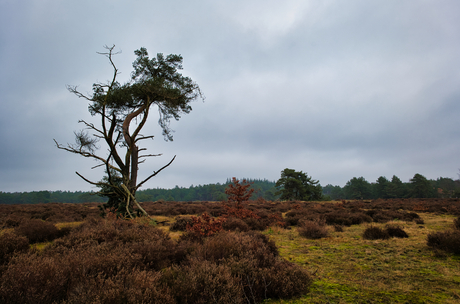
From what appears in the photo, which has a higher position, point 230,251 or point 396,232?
point 230,251

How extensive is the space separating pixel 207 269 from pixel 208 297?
1.26 feet

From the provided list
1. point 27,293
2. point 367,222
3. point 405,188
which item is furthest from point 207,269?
point 405,188

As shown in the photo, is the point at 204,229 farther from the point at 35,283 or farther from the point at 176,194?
the point at 176,194

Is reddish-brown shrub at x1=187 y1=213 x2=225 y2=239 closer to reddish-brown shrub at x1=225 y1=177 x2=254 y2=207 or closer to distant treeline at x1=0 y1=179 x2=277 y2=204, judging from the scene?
reddish-brown shrub at x1=225 y1=177 x2=254 y2=207

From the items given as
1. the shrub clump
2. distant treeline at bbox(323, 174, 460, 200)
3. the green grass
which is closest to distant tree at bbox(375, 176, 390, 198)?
distant treeline at bbox(323, 174, 460, 200)

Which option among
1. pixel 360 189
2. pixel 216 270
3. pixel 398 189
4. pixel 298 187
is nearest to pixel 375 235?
pixel 216 270

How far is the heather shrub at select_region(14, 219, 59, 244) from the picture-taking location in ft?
17.9

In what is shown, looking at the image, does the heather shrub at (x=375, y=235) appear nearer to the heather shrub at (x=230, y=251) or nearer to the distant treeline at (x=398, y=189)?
the heather shrub at (x=230, y=251)

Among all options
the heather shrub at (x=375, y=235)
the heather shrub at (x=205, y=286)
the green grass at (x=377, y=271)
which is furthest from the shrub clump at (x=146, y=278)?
the heather shrub at (x=375, y=235)

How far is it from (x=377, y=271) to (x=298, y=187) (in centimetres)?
4200

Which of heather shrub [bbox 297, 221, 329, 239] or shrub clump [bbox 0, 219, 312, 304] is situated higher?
shrub clump [bbox 0, 219, 312, 304]

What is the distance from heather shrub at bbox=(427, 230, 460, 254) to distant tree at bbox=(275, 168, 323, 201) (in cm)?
3938

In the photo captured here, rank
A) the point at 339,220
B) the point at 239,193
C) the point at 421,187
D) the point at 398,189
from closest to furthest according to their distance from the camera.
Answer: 1. the point at 339,220
2. the point at 239,193
3. the point at 421,187
4. the point at 398,189

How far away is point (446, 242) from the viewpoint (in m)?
4.84
